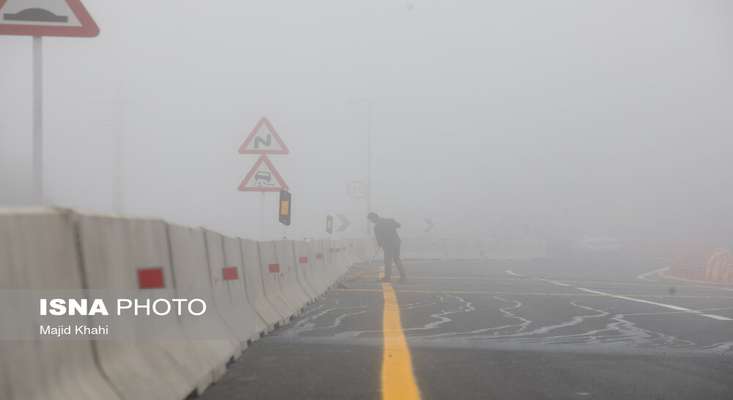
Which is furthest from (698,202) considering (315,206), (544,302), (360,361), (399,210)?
(360,361)

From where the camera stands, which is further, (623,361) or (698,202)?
(698,202)

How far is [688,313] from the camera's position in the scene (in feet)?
41.5

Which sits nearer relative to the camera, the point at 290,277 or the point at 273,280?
the point at 273,280

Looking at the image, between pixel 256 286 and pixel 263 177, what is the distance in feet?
26.8

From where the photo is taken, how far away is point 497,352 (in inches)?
301

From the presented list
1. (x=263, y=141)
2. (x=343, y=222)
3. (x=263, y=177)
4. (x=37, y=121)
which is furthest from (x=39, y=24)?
(x=343, y=222)

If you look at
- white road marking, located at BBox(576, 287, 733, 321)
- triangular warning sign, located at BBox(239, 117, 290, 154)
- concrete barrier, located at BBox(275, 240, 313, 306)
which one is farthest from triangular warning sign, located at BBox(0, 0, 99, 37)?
triangular warning sign, located at BBox(239, 117, 290, 154)

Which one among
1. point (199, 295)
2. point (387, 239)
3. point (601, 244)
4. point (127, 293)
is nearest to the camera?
point (127, 293)

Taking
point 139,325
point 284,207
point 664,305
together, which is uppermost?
point 284,207

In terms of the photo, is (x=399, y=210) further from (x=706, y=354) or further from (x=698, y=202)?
(x=706, y=354)

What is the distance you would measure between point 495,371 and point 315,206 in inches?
3503

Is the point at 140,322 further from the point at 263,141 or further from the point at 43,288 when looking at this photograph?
the point at 263,141

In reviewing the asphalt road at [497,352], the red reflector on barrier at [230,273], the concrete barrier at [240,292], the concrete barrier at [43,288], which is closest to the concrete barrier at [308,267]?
the asphalt road at [497,352]

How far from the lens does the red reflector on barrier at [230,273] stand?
7.37m
